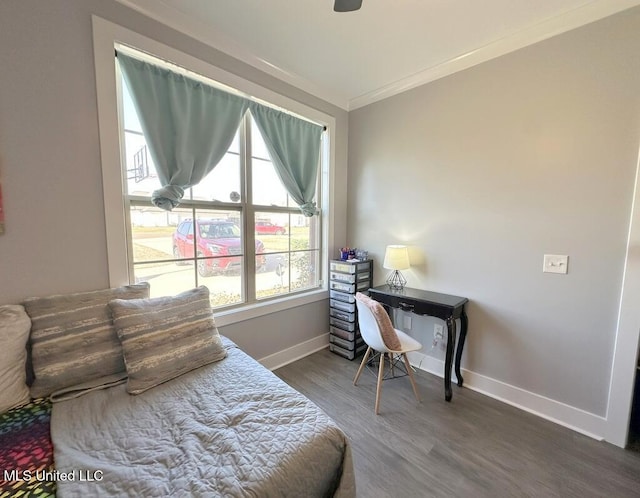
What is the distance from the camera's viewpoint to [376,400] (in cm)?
194

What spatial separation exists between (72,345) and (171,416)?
648 mm

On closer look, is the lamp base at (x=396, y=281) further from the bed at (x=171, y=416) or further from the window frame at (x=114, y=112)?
the window frame at (x=114, y=112)

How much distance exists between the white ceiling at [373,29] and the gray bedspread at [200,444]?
7.28 feet

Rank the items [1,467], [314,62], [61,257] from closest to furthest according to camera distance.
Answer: [1,467], [61,257], [314,62]

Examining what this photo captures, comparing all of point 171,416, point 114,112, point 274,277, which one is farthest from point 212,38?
point 171,416

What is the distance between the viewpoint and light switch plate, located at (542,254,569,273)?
5.95 feet

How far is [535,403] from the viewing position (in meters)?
1.95

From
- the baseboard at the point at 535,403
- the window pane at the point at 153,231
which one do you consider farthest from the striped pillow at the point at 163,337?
the baseboard at the point at 535,403

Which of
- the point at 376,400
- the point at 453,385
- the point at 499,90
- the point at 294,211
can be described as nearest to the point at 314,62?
the point at 294,211

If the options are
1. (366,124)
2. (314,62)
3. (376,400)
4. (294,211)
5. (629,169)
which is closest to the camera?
(629,169)

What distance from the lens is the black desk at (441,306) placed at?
2.04 metres

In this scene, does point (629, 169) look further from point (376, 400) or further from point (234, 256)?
point (234, 256)

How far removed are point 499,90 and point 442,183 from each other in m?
0.76

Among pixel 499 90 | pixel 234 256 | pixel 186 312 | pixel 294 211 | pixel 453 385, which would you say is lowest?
pixel 453 385
